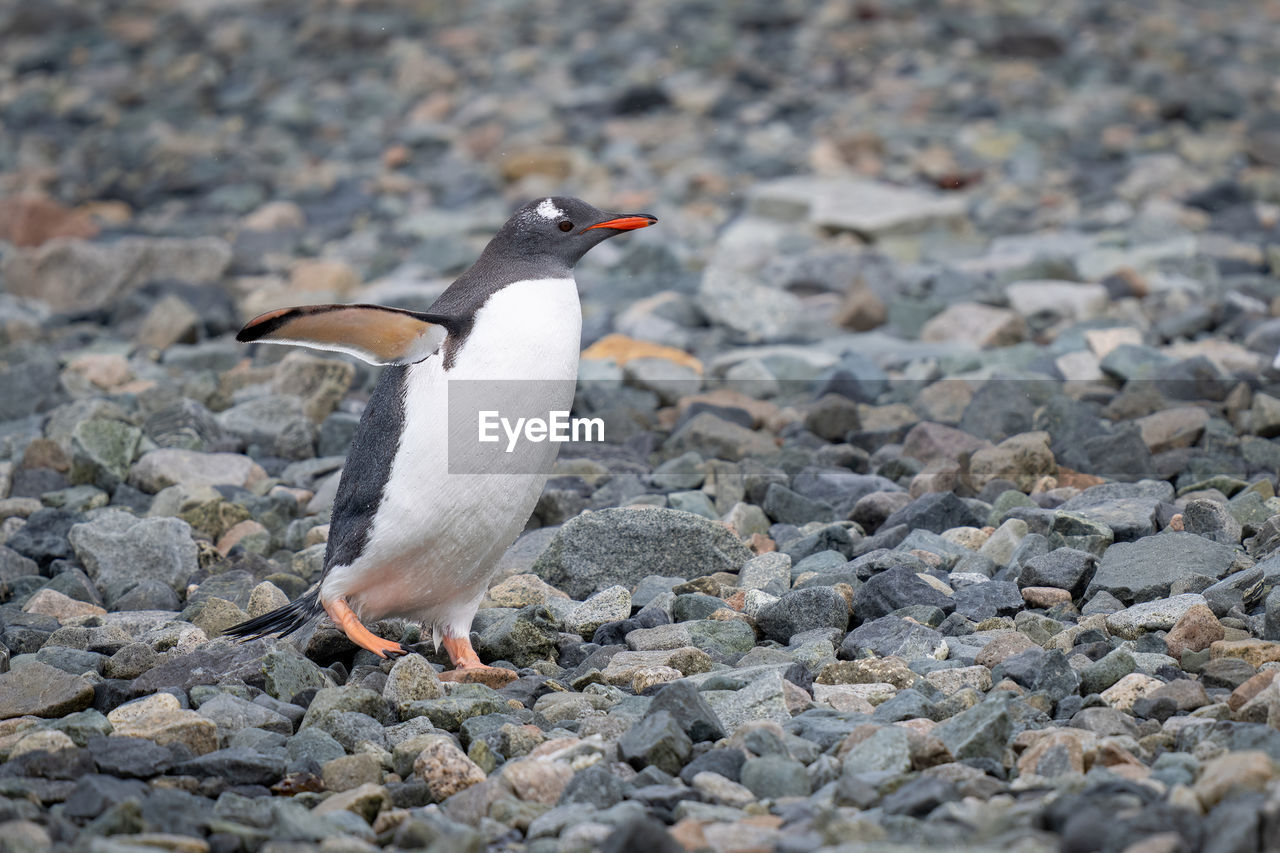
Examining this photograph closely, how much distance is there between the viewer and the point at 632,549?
4852 millimetres

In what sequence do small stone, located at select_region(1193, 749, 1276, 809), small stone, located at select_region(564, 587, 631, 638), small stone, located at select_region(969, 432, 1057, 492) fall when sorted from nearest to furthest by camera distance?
small stone, located at select_region(1193, 749, 1276, 809) < small stone, located at select_region(564, 587, 631, 638) < small stone, located at select_region(969, 432, 1057, 492)

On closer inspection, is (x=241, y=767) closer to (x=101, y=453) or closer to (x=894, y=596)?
(x=894, y=596)

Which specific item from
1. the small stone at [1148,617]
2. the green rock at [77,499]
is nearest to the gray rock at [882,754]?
the small stone at [1148,617]

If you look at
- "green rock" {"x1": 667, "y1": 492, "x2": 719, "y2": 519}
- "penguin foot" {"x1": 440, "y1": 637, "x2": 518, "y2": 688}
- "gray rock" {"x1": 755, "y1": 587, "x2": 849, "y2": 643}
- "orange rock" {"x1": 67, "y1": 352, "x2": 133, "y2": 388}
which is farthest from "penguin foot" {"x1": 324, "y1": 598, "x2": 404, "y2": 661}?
"orange rock" {"x1": 67, "y1": 352, "x2": 133, "y2": 388}

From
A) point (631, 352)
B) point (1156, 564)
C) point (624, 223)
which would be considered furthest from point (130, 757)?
point (631, 352)

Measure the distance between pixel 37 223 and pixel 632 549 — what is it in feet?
24.8

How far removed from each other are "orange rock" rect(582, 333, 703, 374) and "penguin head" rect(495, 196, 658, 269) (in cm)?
288

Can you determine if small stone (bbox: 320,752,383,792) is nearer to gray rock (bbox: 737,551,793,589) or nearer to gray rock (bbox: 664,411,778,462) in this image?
gray rock (bbox: 737,551,793,589)

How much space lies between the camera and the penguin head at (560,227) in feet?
14.3

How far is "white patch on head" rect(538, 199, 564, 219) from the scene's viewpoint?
4.40 meters

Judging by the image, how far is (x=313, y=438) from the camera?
6.44m

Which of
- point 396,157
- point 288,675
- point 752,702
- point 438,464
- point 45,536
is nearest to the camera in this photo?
point 752,702

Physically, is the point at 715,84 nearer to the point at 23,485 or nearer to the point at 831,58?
the point at 831,58

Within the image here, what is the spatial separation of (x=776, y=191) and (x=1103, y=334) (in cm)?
388
